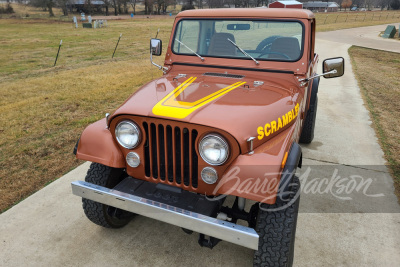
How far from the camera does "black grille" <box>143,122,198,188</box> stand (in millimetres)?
2012

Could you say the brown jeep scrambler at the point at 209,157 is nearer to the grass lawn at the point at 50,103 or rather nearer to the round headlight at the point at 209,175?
the round headlight at the point at 209,175

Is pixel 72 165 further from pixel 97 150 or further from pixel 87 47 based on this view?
pixel 87 47

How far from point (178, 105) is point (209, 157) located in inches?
17.8

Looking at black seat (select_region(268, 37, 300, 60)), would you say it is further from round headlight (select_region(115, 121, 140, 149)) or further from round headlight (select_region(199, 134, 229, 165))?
round headlight (select_region(115, 121, 140, 149))

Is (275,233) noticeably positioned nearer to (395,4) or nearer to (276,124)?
(276,124)

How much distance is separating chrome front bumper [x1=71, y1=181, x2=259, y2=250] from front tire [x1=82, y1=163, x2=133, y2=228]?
0.26 metres

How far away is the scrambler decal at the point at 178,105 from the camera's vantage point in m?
2.01

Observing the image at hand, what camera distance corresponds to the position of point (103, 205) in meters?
2.53

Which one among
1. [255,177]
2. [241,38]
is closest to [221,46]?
[241,38]

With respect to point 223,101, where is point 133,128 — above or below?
below

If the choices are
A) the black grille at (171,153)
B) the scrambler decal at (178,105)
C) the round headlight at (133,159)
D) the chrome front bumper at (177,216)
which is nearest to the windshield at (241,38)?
the scrambler decal at (178,105)

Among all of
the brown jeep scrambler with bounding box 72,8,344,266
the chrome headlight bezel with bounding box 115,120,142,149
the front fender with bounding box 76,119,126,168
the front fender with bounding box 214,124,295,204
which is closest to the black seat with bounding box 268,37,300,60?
the brown jeep scrambler with bounding box 72,8,344,266

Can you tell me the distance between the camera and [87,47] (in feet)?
52.0

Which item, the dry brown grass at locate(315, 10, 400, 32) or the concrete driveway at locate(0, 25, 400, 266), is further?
the dry brown grass at locate(315, 10, 400, 32)
